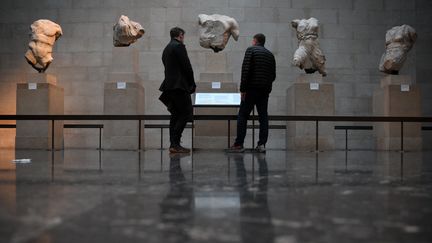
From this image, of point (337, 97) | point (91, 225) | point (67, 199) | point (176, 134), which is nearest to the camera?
point (91, 225)

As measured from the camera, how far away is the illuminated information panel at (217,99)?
11008 millimetres

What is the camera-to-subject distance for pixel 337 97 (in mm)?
15516

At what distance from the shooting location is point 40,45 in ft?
40.8

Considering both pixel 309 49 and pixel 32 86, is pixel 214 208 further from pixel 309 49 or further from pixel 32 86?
pixel 32 86

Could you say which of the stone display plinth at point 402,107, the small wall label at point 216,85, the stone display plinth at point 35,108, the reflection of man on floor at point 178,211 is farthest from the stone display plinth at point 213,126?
the reflection of man on floor at point 178,211

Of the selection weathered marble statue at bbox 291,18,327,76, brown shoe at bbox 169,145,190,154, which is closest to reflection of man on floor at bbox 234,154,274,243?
brown shoe at bbox 169,145,190,154

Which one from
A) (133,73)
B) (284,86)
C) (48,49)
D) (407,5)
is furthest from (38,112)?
(407,5)

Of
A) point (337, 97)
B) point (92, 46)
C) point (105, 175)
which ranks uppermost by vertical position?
point (92, 46)

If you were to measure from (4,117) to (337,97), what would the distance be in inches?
360

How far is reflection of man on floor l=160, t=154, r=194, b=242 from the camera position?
1.91 meters

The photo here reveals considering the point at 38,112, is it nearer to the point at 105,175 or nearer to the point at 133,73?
the point at 133,73

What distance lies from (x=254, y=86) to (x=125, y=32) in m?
5.07

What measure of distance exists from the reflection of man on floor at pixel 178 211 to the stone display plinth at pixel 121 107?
8649 mm

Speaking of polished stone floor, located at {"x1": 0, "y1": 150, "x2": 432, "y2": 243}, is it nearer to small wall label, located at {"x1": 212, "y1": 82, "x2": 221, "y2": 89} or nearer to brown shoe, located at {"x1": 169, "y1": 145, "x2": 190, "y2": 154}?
brown shoe, located at {"x1": 169, "y1": 145, "x2": 190, "y2": 154}
